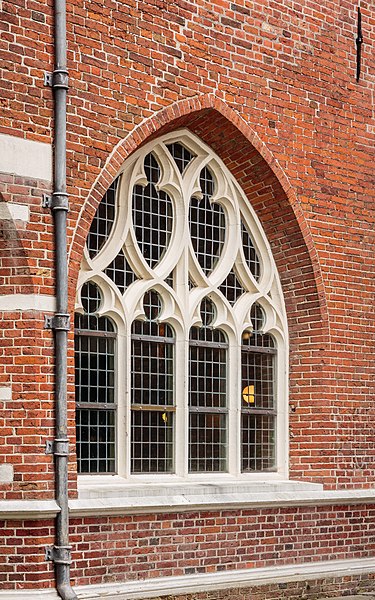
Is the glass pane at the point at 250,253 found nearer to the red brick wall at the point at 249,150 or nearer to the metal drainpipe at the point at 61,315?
the red brick wall at the point at 249,150

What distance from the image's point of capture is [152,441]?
12.0 metres

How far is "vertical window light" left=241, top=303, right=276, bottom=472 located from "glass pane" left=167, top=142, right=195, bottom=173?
5.64 ft

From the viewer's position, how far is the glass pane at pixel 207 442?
12.5m

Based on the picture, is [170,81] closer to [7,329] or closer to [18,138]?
[18,138]

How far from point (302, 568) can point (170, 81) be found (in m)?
4.91

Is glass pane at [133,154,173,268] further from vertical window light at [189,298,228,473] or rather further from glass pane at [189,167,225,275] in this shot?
vertical window light at [189,298,228,473]

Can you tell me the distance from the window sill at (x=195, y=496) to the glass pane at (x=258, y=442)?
0.20 m

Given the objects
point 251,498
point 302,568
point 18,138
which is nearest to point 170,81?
point 18,138

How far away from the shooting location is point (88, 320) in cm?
1146

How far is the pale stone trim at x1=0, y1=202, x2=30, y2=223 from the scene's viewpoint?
10.3 meters

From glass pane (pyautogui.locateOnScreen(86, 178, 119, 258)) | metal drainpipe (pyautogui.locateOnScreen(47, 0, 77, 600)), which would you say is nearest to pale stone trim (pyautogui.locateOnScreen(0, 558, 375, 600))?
metal drainpipe (pyautogui.locateOnScreen(47, 0, 77, 600))

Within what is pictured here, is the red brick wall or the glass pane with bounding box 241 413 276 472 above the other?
the red brick wall

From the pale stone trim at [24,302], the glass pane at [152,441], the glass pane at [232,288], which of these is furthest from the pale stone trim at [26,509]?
the glass pane at [232,288]

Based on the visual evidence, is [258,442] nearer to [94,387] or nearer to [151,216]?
[94,387]
